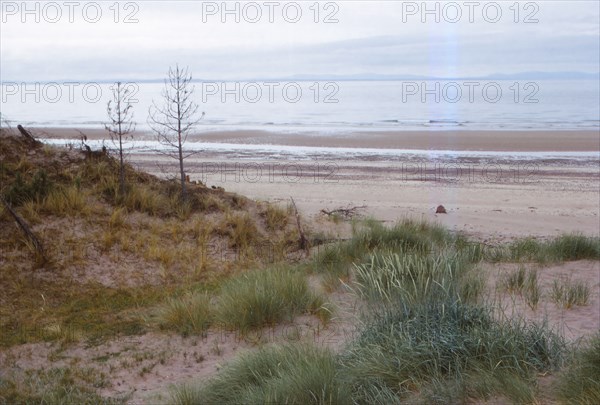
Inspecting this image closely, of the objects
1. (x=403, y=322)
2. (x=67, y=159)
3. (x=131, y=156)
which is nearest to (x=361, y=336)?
(x=403, y=322)

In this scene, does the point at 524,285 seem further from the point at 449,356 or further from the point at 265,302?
the point at 449,356

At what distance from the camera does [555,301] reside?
7488 millimetres

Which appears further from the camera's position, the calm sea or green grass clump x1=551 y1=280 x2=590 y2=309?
the calm sea

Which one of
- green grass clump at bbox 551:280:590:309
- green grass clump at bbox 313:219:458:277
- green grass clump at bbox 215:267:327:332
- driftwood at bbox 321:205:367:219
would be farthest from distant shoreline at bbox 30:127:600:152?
green grass clump at bbox 215:267:327:332

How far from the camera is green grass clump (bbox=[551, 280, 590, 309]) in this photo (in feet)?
24.2

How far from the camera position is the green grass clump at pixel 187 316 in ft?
23.5

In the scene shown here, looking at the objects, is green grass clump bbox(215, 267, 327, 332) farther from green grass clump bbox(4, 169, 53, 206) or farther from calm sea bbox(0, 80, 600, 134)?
calm sea bbox(0, 80, 600, 134)

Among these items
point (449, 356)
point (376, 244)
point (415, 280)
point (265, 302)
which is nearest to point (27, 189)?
point (376, 244)

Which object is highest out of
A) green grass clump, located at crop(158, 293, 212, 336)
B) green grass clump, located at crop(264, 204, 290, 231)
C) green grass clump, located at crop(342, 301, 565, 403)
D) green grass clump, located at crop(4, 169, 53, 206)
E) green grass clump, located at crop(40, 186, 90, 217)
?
green grass clump, located at crop(4, 169, 53, 206)

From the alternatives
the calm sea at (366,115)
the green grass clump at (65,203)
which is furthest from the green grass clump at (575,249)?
the calm sea at (366,115)

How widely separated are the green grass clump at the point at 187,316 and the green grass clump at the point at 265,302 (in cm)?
14

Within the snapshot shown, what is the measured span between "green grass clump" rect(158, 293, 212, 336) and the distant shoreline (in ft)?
70.3

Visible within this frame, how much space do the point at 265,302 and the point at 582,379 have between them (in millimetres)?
3266

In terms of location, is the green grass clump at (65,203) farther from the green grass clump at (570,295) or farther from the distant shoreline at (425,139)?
the distant shoreline at (425,139)
